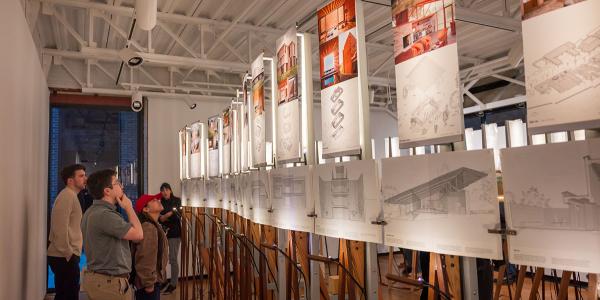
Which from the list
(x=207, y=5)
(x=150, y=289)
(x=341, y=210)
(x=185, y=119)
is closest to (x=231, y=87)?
(x=185, y=119)

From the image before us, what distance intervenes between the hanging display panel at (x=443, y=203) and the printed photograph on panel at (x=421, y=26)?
1.70 ft

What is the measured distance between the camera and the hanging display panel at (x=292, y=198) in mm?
3074

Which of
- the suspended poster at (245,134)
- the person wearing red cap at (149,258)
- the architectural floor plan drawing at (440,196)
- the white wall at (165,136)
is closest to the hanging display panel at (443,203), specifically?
the architectural floor plan drawing at (440,196)

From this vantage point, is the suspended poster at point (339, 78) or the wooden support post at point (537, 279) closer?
the suspended poster at point (339, 78)

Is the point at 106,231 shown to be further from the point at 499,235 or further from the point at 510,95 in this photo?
the point at 510,95

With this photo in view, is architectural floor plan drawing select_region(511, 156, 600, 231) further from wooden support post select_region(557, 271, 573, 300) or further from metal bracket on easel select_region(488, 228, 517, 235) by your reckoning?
wooden support post select_region(557, 271, 573, 300)

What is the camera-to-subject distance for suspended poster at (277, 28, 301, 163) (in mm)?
3339

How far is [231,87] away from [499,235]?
823cm

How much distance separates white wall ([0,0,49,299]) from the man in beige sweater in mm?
263

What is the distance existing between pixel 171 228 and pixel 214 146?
2782 mm

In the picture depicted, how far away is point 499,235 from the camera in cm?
185

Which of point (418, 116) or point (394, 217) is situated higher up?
point (418, 116)

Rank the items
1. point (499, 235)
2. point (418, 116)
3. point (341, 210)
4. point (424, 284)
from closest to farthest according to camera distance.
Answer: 1. point (499, 235)
2. point (424, 284)
3. point (418, 116)
4. point (341, 210)

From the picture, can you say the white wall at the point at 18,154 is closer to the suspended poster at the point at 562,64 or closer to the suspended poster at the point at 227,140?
the suspended poster at the point at 227,140
